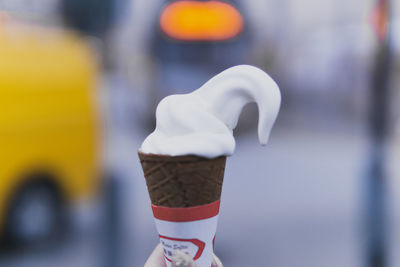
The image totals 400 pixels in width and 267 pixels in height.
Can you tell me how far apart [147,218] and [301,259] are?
5.10 feet

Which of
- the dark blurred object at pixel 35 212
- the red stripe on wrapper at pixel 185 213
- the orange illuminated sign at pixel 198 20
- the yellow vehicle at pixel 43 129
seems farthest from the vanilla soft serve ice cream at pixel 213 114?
the orange illuminated sign at pixel 198 20

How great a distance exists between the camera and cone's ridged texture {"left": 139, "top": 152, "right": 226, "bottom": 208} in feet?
4.40

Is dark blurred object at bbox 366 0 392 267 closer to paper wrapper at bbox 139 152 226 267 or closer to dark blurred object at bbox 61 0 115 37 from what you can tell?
dark blurred object at bbox 61 0 115 37

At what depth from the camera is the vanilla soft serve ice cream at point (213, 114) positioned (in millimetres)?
1361

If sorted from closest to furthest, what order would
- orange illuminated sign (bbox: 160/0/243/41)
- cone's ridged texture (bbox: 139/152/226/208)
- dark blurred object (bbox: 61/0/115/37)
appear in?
cone's ridged texture (bbox: 139/152/226/208) < dark blurred object (bbox: 61/0/115/37) < orange illuminated sign (bbox: 160/0/243/41)

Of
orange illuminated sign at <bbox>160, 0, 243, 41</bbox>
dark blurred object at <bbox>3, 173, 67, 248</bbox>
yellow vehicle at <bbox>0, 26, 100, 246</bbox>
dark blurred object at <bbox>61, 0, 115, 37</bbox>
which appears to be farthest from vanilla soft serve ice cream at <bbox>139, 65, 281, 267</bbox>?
orange illuminated sign at <bbox>160, 0, 243, 41</bbox>

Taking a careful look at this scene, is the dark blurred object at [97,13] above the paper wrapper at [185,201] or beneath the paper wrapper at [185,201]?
beneath

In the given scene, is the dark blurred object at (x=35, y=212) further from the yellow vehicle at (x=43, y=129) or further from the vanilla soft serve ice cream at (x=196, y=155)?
the vanilla soft serve ice cream at (x=196, y=155)

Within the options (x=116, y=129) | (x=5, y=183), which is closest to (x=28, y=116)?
(x=5, y=183)

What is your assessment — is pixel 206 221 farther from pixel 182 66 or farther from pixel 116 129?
pixel 116 129

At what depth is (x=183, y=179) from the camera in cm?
134

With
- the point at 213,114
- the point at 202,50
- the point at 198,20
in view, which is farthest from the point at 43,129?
the point at 213,114

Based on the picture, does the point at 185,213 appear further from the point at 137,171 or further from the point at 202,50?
the point at 137,171

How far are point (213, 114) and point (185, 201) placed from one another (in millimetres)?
229
